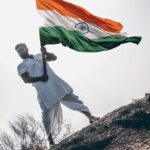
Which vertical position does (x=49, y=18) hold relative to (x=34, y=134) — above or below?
above

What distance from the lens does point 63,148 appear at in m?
5.65

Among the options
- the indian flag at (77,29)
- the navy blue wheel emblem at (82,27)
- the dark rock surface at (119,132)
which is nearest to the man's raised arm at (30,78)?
the indian flag at (77,29)

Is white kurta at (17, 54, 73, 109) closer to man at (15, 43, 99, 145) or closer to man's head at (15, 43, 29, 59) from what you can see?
man at (15, 43, 99, 145)

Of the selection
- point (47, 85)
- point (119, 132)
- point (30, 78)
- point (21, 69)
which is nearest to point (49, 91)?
point (47, 85)

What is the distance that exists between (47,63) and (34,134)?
1569 cm

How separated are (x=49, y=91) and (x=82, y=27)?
1.25 metres

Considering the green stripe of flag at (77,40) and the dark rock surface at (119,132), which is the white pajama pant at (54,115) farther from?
the green stripe of flag at (77,40)

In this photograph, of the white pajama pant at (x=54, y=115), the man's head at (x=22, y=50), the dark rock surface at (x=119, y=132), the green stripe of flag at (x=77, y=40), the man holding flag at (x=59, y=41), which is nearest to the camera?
the dark rock surface at (x=119, y=132)

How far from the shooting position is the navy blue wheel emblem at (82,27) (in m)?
6.38

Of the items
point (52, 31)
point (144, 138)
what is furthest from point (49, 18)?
point (144, 138)

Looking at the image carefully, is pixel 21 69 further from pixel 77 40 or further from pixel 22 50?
pixel 77 40

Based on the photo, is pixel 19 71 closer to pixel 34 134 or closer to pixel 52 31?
pixel 52 31

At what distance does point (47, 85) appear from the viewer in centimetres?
649

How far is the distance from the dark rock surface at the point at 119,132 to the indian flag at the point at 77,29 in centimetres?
106
